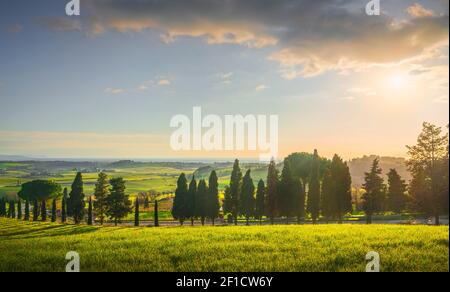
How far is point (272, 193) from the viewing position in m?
53.4

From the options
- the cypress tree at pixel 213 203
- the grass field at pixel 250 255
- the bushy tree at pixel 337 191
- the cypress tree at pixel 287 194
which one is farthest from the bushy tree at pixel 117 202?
the grass field at pixel 250 255

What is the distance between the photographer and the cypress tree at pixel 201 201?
189 feet

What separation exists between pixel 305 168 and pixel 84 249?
51.4 meters

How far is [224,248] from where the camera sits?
45.5ft

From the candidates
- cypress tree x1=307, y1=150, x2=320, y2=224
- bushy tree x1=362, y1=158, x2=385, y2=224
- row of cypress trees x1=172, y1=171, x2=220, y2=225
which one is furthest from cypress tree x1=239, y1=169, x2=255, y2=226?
bushy tree x1=362, y1=158, x2=385, y2=224

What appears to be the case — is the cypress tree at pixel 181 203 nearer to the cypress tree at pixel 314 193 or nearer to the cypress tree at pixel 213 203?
the cypress tree at pixel 213 203

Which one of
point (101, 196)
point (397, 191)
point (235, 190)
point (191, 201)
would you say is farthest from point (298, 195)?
point (101, 196)

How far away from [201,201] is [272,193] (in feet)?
40.5

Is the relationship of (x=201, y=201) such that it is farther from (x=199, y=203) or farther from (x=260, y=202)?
(x=260, y=202)

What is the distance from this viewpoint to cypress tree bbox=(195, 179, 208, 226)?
57.6 m

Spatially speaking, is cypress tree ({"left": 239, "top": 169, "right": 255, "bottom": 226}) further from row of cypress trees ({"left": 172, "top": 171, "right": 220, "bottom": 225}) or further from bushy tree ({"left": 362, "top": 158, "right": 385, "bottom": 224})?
bushy tree ({"left": 362, "top": 158, "right": 385, "bottom": 224})
